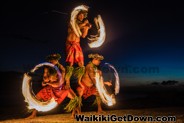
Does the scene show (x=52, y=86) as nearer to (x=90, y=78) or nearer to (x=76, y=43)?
(x=90, y=78)

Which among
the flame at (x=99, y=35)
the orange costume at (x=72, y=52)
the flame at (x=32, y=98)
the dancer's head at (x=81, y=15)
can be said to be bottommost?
the flame at (x=32, y=98)

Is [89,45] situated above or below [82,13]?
below

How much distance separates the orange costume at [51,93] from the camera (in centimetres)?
1158

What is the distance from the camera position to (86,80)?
12.5 meters

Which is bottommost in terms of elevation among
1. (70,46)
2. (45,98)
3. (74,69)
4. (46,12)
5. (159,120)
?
(159,120)

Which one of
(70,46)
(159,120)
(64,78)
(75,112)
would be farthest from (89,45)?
(159,120)

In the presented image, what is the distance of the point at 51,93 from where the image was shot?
11.6m

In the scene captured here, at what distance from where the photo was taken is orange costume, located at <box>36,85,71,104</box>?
456 inches

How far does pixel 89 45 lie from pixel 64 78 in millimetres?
1460

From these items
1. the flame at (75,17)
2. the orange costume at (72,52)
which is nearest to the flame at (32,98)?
the orange costume at (72,52)

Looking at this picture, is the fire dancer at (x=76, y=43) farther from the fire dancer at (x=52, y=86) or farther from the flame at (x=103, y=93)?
the flame at (x=103, y=93)

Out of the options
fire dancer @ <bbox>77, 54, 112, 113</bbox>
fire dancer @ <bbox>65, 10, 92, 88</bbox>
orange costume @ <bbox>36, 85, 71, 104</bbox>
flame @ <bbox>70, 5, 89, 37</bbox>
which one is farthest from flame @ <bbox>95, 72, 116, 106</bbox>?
flame @ <bbox>70, 5, 89, 37</bbox>

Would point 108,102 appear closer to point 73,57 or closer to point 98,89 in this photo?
point 98,89

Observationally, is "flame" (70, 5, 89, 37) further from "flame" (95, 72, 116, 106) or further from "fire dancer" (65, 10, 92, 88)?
"flame" (95, 72, 116, 106)
